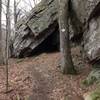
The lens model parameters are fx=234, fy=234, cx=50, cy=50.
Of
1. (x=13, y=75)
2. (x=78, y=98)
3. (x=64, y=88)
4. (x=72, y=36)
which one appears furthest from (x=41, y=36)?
(x=78, y=98)

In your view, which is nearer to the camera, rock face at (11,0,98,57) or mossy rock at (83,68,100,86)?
mossy rock at (83,68,100,86)

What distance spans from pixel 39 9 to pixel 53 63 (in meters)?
5.05

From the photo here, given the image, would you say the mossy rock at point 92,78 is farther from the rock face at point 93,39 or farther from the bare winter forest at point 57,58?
the rock face at point 93,39

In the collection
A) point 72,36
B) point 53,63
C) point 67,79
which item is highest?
point 72,36

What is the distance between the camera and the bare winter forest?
1041 centimetres

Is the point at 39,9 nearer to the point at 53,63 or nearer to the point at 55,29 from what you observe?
the point at 55,29

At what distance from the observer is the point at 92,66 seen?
40.3ft

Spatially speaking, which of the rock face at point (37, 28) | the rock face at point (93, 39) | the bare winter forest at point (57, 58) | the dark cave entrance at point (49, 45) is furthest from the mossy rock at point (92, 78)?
the dark cave entrance at point (49, 45)

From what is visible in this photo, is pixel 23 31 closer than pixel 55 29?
No

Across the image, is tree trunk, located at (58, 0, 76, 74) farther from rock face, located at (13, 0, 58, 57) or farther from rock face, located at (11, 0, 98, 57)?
rock face, located at (13, 0, 58, 57)

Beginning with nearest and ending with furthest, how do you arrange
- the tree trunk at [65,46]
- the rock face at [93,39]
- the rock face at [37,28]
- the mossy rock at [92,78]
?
the mossy rock at [92,78] < the rock face at [93,39] < the tree trunk at [65,46] < the rock face at [37,28]

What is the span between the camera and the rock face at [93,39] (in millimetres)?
11425

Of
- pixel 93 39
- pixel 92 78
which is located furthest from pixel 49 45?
pixel 92 78

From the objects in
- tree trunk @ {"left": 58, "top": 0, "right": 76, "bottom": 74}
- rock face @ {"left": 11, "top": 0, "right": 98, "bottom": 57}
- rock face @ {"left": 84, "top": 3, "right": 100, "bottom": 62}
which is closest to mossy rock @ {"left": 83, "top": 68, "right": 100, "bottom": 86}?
rock face @ {"left": 84, "top": 3, "right": 100, "bottom": 62}
